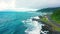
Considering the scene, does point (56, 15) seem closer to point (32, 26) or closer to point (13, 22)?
point (32, 26)

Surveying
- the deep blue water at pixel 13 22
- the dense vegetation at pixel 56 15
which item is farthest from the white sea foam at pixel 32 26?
the dense vegetation at pixel 56 15

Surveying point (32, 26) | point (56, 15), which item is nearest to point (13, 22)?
point (32, 26)

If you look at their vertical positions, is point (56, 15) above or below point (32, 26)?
above

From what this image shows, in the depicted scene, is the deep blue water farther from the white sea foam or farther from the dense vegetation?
the dense vegetation

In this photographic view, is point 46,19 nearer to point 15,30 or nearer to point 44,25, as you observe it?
point 44,25

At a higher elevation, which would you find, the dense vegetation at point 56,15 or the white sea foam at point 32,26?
the dense vegetation at point 56,15

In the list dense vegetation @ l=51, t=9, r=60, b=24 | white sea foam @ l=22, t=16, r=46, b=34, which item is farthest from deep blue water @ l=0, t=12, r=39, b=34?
dense vegetation @ l=51, t=9, r=60, b=24

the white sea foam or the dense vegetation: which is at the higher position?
the dense vegetation

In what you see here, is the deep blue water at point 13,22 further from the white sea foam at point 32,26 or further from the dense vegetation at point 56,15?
the dense vegetation at point 56,15
